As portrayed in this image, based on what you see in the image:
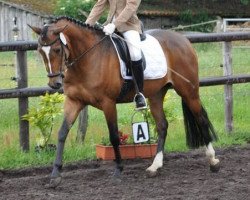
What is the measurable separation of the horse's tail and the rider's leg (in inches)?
36.3

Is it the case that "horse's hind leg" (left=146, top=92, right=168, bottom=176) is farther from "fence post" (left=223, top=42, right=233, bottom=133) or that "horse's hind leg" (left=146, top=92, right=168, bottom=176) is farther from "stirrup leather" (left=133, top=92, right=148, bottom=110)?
"fence post" (left=223, top=42, right=233, bottom=133)

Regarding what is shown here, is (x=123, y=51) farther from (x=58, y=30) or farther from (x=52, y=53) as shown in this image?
(x=52, y=53)

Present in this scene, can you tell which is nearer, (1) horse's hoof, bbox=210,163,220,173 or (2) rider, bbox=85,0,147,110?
(2) rider, bbox=85,0,147,110

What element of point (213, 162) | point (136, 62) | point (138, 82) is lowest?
point (213, 162)

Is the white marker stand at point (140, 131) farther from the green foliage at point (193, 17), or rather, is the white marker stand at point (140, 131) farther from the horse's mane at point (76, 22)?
the green foliage at point (193, 17)

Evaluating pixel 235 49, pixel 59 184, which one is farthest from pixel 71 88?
pixel 235 49

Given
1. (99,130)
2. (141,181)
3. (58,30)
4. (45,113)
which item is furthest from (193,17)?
(58,30)

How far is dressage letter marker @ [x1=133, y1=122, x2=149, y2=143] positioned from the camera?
8.21m

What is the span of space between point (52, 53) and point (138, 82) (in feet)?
3.79

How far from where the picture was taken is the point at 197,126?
8359 mm

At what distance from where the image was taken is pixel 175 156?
8.70 m

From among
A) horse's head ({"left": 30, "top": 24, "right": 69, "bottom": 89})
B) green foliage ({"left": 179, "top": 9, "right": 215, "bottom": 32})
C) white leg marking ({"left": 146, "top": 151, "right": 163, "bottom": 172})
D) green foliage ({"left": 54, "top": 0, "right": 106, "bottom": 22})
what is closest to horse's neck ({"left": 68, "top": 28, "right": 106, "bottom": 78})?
horse's head ({"left": 30, "top": 24, "right": 69, "bottom": 89})

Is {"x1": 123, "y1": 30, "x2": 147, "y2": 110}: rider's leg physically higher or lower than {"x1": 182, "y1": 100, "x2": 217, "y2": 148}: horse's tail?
higher

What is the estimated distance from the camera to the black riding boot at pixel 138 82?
744 cm
